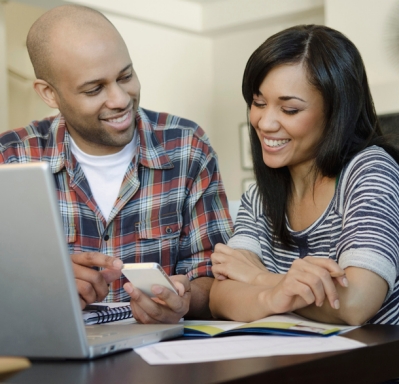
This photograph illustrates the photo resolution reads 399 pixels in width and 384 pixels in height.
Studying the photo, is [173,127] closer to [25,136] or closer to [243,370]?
[25,136]

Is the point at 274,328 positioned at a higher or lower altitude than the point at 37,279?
lower

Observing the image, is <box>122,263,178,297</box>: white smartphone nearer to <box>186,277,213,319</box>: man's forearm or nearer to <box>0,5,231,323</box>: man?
<box>186,277,213,319</box>: man's forearm

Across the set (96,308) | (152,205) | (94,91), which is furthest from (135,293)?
(94,91)

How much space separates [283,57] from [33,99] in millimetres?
4688

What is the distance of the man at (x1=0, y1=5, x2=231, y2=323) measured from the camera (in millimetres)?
1847

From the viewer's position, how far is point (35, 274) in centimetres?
82

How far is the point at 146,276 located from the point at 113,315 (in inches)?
8.4

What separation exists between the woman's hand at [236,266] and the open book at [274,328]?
9.4 inches

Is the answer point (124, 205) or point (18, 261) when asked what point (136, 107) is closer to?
point (124, 205)

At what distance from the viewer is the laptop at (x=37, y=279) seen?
2.50ft

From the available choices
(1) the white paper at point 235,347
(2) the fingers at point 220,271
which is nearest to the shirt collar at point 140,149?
(2) the fingers at point 220,271

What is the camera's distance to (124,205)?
1.86m

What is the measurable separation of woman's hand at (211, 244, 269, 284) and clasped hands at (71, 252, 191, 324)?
160mm

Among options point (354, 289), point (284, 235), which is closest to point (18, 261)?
point (354, 289)
